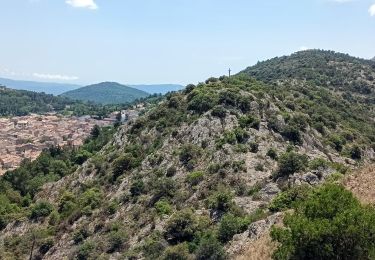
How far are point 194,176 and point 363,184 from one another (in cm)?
2930

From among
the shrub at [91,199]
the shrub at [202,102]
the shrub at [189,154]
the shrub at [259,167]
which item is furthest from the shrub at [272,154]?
the shrub at [91,199]

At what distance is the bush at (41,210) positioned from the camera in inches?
2502

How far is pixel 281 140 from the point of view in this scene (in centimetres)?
6400

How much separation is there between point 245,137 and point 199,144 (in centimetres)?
632

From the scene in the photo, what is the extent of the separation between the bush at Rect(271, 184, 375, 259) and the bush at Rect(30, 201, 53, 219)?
49026mm

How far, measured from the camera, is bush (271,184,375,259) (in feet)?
62.7

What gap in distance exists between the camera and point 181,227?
46.4 meters

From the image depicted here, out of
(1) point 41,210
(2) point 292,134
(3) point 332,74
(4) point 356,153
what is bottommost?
(1) point 41,210

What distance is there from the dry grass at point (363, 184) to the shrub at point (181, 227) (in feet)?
64.1

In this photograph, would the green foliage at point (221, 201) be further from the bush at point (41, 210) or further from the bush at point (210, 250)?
the bush at point (41, 210)

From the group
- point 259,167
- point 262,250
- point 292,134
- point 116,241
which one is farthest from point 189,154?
point 262,250

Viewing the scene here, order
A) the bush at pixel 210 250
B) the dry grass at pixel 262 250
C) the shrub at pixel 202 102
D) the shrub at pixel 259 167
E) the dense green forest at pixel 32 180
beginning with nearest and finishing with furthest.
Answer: the dry grass at pixel 262 250 → the bush at pixel 210 250 → the shrub at pixel 259 167 → the dense green forest at pixel 32 180 → the shrub at pixel 202 102

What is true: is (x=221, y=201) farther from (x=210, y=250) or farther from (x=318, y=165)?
(x=318, y=165)

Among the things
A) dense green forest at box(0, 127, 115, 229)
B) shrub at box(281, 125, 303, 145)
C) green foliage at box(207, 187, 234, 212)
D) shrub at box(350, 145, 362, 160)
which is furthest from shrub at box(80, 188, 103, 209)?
shrub at box(350, 145, 362, 160)
